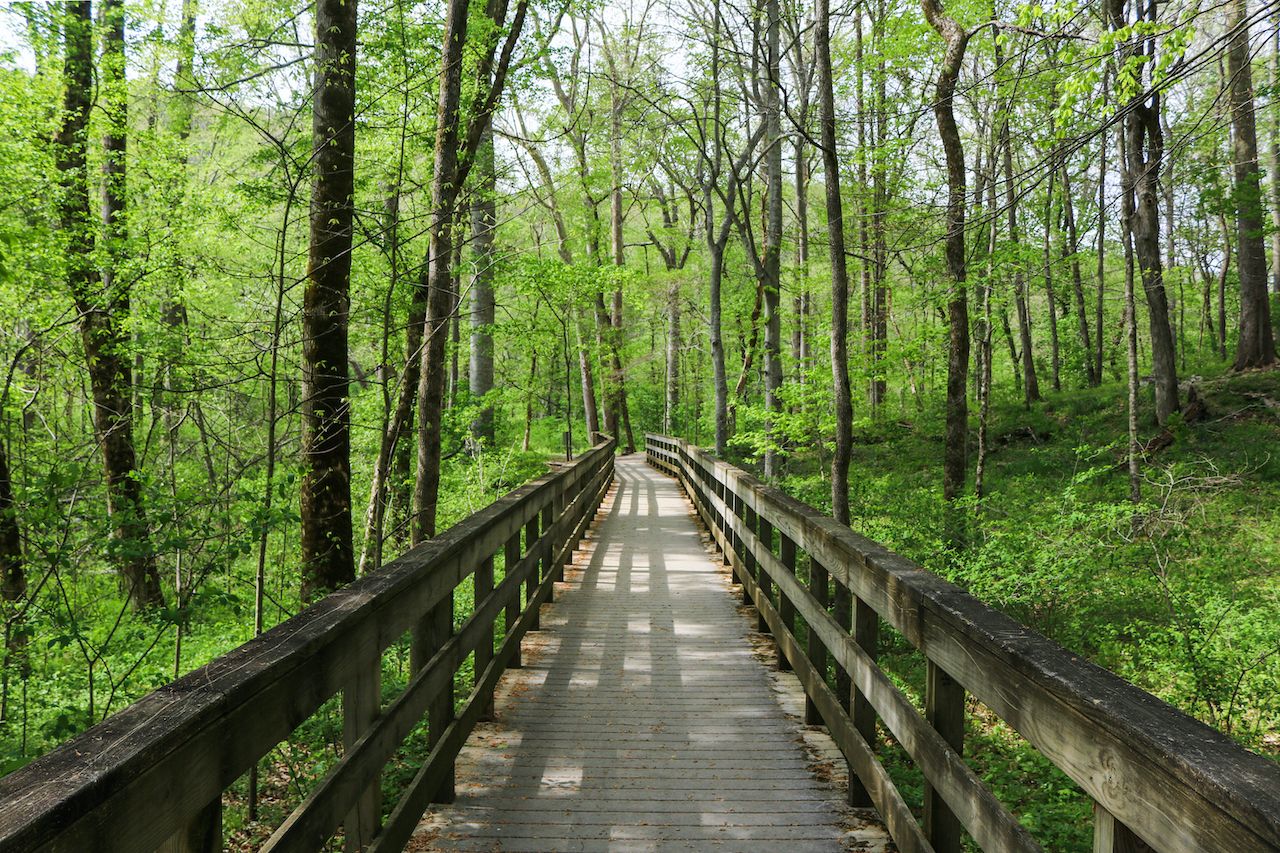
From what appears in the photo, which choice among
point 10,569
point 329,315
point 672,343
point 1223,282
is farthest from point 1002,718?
point 1223,282

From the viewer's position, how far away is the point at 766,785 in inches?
141

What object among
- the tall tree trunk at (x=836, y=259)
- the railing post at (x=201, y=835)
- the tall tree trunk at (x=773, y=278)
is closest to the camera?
the railing post at (x=201, y=835)

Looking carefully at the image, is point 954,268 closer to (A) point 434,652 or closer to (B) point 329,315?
(B) point 329,315

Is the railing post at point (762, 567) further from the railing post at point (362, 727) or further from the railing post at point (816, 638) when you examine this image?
the railing post at point (362, 727)

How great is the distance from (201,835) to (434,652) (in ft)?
5.69

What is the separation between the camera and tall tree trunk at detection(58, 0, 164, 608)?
9.38m

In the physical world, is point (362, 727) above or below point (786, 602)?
above

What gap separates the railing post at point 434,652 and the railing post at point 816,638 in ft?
6.03

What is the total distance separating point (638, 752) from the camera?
3.95 meters

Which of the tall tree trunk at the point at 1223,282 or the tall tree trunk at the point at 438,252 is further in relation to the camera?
the tall tree trunk at the point at 1223,282

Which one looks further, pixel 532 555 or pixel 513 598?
pixel 532 555

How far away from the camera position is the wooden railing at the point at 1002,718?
1.30 m

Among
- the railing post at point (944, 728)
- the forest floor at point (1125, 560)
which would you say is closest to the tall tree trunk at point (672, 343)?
the forest floor at point (1125, 560)

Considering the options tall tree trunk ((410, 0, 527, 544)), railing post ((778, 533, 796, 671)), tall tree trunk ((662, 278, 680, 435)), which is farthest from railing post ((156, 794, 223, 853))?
tall tree trunk ((662, 278, 680, 435))
